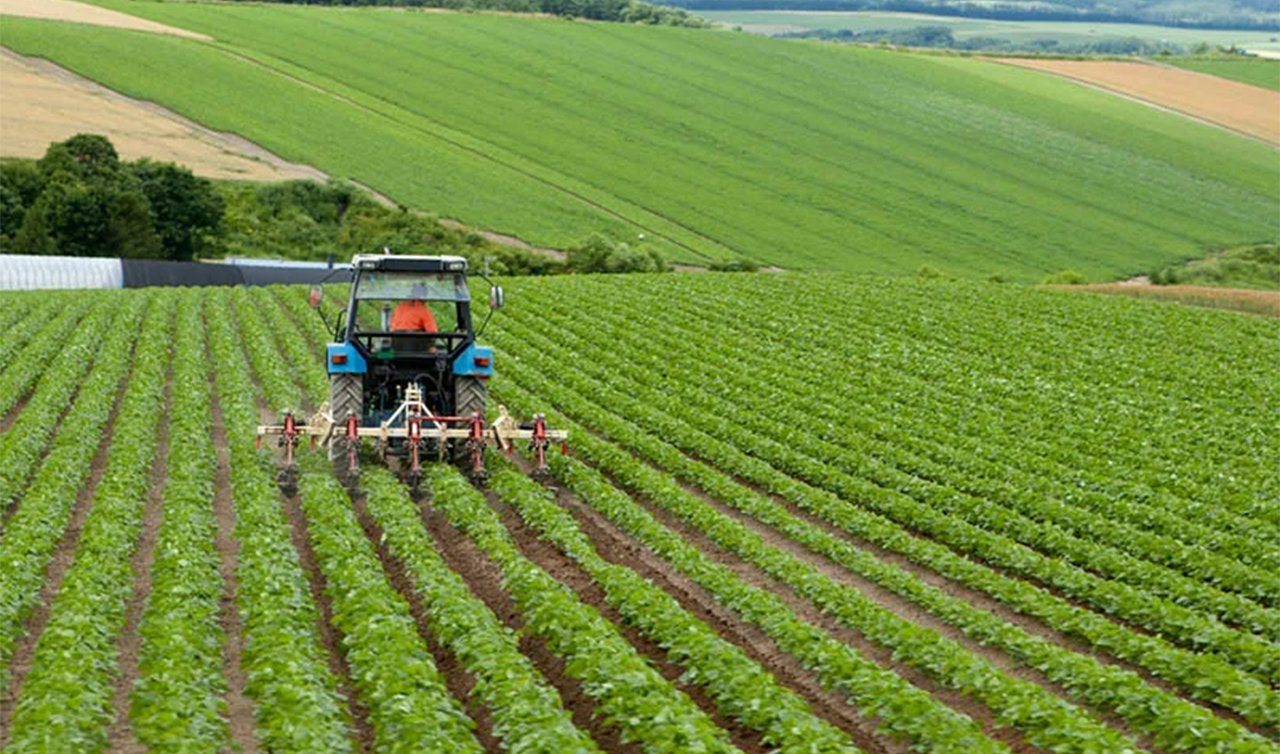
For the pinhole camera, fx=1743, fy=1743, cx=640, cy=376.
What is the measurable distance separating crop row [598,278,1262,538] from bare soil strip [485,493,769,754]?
→ 288 inches

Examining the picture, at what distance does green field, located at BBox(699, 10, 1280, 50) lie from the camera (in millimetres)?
175750

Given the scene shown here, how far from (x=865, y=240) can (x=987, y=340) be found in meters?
35.6

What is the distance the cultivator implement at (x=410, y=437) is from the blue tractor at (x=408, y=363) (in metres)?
0.02

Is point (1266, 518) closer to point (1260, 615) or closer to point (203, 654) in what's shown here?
point (1260, 615)

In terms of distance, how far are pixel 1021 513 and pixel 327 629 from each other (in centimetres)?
999

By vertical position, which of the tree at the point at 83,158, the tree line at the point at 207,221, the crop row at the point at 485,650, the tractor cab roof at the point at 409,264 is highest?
the tractor cab roof at the point at 409,264

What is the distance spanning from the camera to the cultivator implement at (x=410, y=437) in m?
20.9

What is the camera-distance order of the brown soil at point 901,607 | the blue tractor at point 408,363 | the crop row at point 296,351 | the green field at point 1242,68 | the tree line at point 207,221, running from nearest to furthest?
the brown soil at point 901,607 → the blue tractor at point 408,363 → the crop row at point 296,351 → the tree line at point 207,221 → the green field at point 1242,68

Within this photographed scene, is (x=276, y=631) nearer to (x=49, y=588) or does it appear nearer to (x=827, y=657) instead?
(x=49, y=588)

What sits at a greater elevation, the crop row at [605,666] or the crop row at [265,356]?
the crop row at [605,666]

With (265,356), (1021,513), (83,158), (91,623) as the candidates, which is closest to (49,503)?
(91,623)

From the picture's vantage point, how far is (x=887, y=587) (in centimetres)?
1672

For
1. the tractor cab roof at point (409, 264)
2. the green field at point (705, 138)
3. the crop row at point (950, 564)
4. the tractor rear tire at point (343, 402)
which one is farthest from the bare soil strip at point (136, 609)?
the green field at point (705, 138)

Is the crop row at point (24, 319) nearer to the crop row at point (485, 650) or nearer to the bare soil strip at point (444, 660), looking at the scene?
the bare soil strip at point (444, 660)
